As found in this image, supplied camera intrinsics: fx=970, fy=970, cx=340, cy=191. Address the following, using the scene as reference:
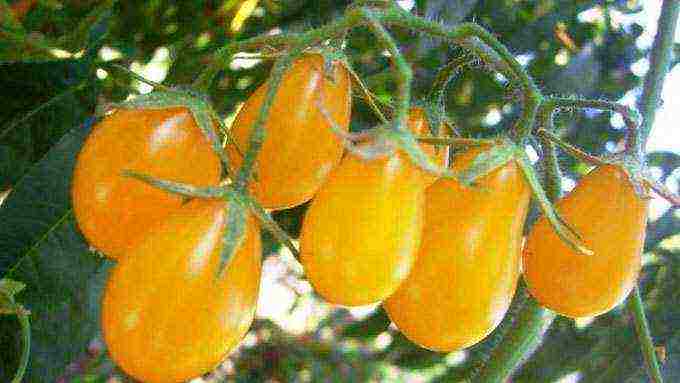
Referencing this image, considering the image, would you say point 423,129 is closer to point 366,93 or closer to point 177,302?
point 366,93

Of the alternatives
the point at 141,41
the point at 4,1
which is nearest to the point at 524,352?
the point at 4,1

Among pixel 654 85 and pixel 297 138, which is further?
pixel 654 85

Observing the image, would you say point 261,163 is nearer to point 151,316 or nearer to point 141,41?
point 151,316

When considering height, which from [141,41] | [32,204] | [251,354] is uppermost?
[32,204]

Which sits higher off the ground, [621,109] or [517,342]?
[621,109]

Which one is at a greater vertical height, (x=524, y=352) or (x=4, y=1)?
(x=4, y=1)

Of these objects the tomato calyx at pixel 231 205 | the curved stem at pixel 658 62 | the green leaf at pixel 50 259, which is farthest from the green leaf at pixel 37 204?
the curved stem at pixel 658 62

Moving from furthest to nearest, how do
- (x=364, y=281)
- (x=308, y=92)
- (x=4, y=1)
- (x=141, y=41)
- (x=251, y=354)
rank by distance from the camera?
(x=251, y=354) → (x=141, y=41) → (x=4, y=1) → (x=308, y=92) → (x=364, y=281)

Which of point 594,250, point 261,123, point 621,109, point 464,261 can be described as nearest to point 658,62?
point 621,109
